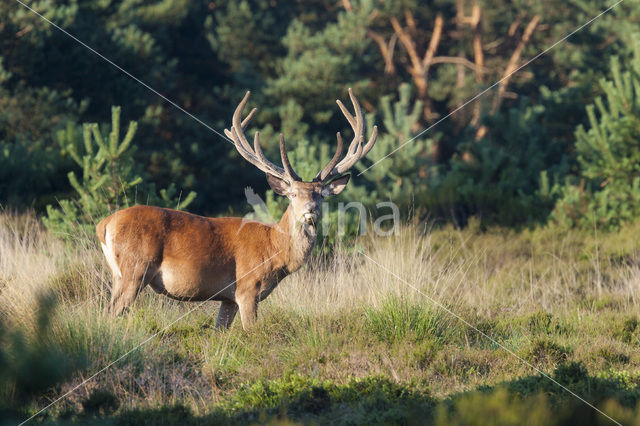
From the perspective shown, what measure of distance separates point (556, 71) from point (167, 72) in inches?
500

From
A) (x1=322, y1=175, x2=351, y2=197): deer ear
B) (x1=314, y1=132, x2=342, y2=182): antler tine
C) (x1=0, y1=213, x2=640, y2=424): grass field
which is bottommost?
(x1=0, y1=213, x2=640, y2=424): grass field

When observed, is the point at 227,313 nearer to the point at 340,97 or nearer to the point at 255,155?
the point at 255,155

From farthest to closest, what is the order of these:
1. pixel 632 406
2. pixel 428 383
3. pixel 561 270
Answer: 1. pixel 561 270
2. pixel 428 383
3. pixel 632 406

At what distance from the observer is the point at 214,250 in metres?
6.75

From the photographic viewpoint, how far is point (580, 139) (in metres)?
14.8

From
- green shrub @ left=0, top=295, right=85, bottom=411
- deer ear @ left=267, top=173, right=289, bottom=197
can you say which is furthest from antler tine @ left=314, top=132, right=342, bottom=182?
green shrub @ left=0, top=295, right=85, bottom=411

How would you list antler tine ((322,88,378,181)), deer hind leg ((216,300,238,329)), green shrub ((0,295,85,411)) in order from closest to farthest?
green shrub ((0,295,85,411)), deer hind leg ((216,300,238,329)), antler tine ((322,88,378,181))

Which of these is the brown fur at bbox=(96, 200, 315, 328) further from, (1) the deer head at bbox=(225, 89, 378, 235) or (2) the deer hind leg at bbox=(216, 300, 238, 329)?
(1) the deer head at bbox=(225, 89, 378, 235)

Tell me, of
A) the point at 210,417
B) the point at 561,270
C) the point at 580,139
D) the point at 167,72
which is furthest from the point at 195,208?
the point at 210,417

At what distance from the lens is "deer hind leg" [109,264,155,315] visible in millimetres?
6426

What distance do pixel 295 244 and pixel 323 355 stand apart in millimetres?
1198

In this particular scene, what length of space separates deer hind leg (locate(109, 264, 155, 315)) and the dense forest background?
3.80m

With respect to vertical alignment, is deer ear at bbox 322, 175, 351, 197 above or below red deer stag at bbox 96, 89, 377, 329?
above

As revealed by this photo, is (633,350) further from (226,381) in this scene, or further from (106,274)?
(106,274)
